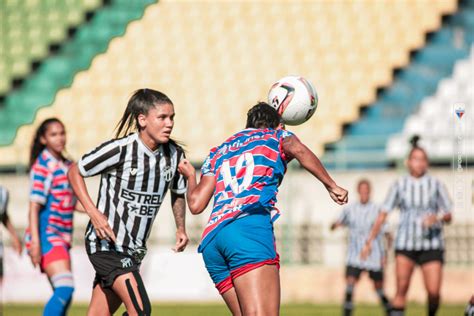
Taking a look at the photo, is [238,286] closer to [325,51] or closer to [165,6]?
[325,51]

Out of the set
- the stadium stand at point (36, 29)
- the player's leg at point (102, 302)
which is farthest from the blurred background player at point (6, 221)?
the stadium stand at point (36, 29)

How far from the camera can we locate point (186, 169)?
6820mm

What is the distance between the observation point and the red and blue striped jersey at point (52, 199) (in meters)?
8.94

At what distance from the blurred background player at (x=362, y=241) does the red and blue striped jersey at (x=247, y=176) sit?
7634mm

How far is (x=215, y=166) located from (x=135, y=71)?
14.9m

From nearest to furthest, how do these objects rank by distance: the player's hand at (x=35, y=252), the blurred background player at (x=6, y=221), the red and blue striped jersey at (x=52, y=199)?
the player's hand at (x=35, y=252)
the red and blue striped jersey at (x=52, y=199)
the blurred background player at (x=6, y=221)

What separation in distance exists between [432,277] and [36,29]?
13743mm

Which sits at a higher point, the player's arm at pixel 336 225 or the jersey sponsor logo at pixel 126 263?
the player's arm at pixel 336 225

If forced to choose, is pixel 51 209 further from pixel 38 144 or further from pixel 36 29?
pixel 36 29

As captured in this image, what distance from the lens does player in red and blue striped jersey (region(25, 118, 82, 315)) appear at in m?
8.81

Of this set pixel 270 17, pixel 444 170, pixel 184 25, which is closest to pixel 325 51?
pixel 270 17

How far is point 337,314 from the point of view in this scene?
14453 mm

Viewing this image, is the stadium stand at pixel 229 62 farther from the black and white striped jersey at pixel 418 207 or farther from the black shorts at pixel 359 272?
the black and white striped jersey at pixel 418 207

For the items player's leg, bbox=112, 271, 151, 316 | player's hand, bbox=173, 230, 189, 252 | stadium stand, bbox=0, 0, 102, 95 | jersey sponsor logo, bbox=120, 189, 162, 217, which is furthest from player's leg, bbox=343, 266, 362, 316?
stadium stand, bbox=0, 0, 102, 95
